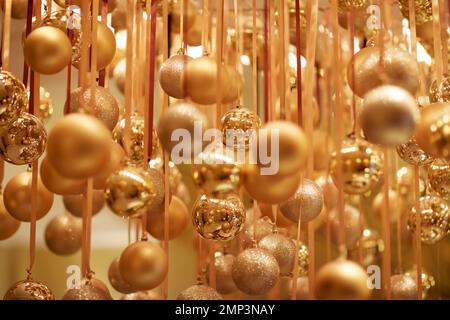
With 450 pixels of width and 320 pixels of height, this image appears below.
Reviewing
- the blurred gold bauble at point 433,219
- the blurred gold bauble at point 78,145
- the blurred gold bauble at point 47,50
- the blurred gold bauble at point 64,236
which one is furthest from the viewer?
the blurred gold bauble at point 64,236

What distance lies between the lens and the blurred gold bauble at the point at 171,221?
2.39ft

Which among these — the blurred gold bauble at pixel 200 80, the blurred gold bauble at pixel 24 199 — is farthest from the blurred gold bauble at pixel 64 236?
the blurred gold bauble at pixel 200 80

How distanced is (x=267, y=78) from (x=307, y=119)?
0.29 metres

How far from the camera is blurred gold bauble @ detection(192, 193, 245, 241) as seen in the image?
64 centimetres

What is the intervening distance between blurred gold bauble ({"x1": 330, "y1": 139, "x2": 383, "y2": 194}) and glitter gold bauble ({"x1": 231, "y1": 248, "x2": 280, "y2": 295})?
124 millimetres

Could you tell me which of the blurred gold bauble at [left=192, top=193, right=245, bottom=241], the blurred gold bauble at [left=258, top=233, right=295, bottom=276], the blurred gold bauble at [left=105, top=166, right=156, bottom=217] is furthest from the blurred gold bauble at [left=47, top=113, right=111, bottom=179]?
the blurred gold bauble at [left=258, top=233, right=295, bottom=276]

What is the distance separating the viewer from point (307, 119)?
0.60 meters

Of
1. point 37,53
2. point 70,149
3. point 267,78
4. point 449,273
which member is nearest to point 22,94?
point 37,53

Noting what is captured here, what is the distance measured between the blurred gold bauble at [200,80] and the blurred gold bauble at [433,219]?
34cm

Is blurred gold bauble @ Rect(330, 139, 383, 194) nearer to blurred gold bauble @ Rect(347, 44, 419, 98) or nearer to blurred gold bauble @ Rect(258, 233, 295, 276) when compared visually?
blurred gold bauble @ Rect(347, 44, 419, 98)

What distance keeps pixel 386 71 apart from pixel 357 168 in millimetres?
78

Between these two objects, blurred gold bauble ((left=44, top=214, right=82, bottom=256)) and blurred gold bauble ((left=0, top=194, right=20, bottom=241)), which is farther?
blurred gold bauble ((left=44, top=214, right=82, bottom=256))

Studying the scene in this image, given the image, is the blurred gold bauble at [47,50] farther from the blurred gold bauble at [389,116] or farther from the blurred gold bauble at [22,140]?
the blurred gold bauble at [389,116]

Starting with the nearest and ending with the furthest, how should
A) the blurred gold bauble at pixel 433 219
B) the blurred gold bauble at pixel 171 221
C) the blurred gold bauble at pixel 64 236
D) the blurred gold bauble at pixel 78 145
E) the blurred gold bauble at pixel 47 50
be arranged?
1. the blurred gold bauble at pixel 78 145
2. the blurred gold bauble at pixel 47 50
3. the blurred gold bauble at pixel 171 221
4. the blurred gold bauble at pixel 433 219
5. the blurred gold bauble at pixel 64 236
